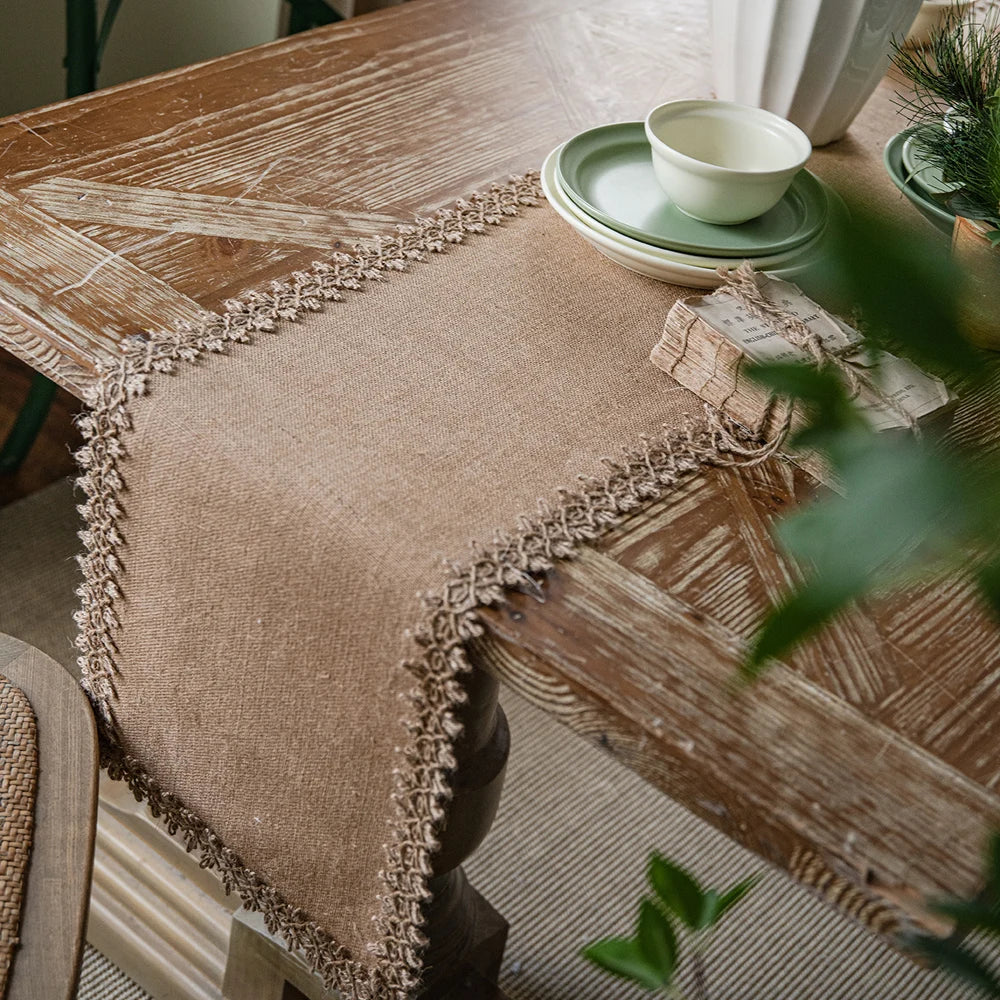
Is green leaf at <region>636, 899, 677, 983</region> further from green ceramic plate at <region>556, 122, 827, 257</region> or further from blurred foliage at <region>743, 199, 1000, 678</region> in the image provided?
green ceramic plate at <region>556, 122, 827, 257</region>

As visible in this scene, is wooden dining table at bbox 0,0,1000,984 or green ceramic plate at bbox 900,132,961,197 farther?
green ceramic plate at bbox 900,132,961,197

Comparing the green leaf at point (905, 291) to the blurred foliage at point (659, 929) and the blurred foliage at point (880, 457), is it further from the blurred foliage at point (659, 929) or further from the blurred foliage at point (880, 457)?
the blurred foliage at point (659, 929)

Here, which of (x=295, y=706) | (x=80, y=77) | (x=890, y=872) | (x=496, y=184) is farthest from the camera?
(x=80, y=77)

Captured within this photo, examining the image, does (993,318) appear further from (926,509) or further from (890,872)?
(890,872)

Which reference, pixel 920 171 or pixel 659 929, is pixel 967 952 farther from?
pixel 920 171

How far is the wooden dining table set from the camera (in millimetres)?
465

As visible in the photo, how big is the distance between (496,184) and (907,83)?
1.78 feet

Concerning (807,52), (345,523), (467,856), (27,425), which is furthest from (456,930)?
(27,425)

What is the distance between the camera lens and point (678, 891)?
0.40 m

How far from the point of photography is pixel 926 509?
8.4 inches

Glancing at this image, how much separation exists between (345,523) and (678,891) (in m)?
0.25

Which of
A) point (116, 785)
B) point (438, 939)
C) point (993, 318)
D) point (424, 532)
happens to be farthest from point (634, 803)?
point (993, 318)

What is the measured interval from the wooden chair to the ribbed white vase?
0.73 metres

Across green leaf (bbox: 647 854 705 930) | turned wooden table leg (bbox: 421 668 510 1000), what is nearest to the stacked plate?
turned wooden table leg (bbox: 421 668 510 1000)
